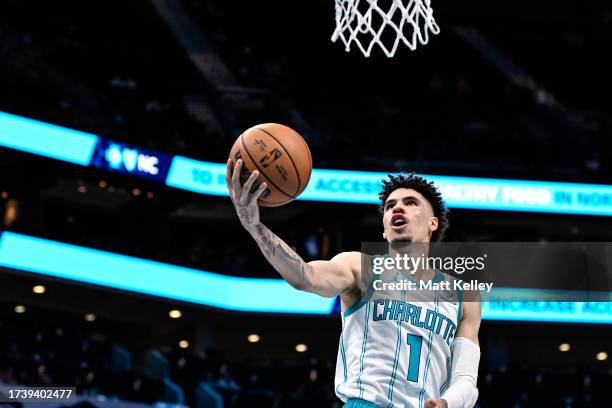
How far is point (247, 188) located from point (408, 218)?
0.88 m

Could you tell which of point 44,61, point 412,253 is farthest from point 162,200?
point 412,253

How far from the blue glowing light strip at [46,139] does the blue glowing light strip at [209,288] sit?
129 cm

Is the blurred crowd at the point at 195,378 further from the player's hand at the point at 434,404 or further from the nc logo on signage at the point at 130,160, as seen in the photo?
the player's hand at the point at 434,404

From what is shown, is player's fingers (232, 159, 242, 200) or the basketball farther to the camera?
the basketball

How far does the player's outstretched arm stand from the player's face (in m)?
0.28

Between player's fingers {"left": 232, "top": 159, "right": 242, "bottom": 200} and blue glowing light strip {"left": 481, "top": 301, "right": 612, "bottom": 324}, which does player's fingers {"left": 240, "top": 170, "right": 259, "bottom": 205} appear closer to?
player's fingers {"left": 232, "top": 159, "right": 242, "bottom": 200}

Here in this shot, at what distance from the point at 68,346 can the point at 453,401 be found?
954cm

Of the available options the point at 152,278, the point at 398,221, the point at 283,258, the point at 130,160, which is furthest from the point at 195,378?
the point at 283,258

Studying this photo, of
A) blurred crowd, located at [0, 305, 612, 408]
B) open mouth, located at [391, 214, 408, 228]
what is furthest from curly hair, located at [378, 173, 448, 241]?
blurred crowd, located at [0, 305, 612, 408]

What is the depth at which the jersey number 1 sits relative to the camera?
13.1ft

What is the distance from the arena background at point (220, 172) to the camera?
13.6 m

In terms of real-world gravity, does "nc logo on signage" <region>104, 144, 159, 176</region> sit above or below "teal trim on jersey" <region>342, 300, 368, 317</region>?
above

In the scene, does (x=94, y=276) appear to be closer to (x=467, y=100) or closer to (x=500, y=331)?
(x=500, y=331)

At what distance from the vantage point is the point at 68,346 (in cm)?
1262
